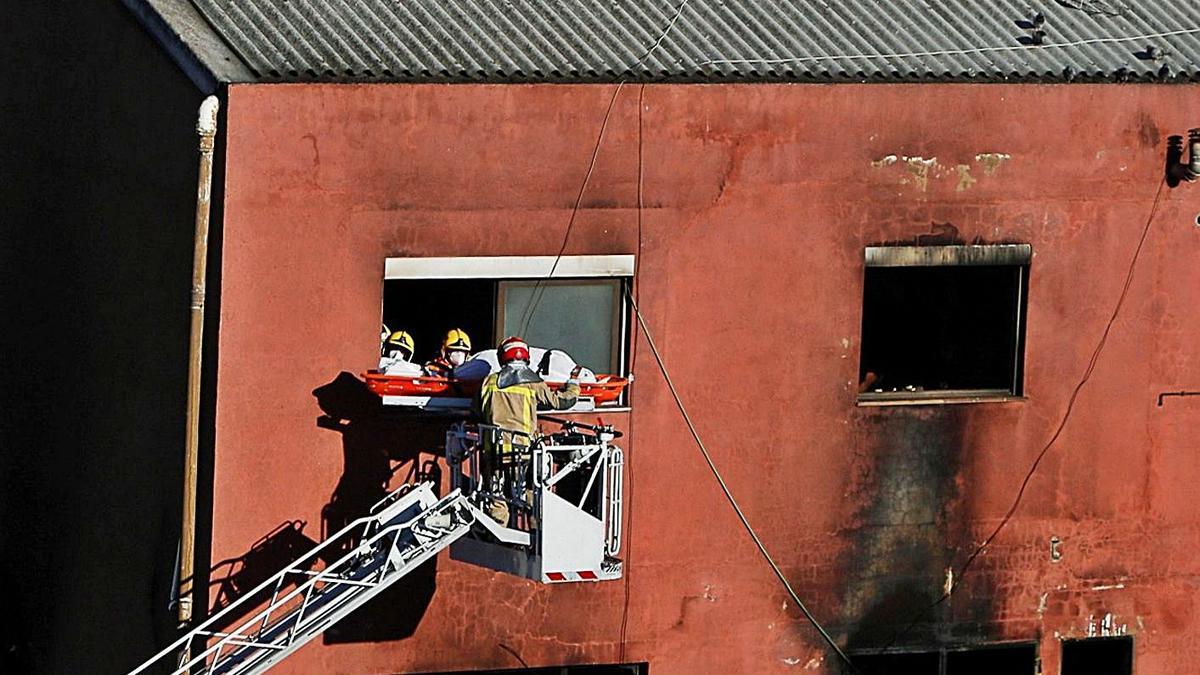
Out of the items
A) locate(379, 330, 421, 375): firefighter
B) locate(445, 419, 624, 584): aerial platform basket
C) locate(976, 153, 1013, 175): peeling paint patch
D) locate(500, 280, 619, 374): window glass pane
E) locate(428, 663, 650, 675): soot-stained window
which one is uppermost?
locate(976, 153, 1013, 175): peeling paint patch

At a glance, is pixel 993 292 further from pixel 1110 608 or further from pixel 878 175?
pixel 1110 608

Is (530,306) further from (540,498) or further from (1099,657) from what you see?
(1099,657)

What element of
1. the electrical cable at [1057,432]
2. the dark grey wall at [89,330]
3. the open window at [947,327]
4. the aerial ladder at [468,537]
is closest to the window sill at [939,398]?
the open window at [947,327]

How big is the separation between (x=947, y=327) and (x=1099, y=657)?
3.12 meters

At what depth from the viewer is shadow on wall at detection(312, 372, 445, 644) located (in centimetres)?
1720

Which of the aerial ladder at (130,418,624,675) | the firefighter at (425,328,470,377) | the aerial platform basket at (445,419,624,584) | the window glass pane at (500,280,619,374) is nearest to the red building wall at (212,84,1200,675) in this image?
the window glass pane at (500,280,619,374)

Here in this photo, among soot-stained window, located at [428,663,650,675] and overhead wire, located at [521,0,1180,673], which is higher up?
overhead wire, located at [521,0,1180,673]

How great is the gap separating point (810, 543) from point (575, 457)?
268 cm

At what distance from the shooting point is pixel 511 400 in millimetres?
16094

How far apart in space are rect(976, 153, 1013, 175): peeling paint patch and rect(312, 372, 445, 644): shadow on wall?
192 inches

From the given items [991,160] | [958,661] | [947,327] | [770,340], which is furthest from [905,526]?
[991,160]

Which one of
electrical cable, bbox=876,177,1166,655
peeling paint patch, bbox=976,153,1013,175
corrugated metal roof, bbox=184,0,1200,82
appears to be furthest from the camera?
electrical cable, bbox=876,177,1166,655

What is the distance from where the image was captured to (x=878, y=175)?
18.3 metres

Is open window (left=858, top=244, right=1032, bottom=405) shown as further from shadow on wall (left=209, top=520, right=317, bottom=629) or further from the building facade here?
shadow on wall (left=209, top=520, right=317, bottom=629)
